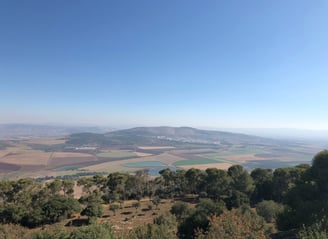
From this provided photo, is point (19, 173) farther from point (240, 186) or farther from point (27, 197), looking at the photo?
point (240, 186)

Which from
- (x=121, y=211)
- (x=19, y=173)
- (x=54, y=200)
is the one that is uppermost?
(x=54, y=200)

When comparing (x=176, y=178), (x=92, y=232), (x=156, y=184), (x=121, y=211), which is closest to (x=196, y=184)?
(x=176, y=178)

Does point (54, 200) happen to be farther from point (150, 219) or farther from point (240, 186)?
point (240, 186)

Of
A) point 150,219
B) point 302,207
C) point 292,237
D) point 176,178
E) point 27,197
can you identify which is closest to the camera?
point 292,237

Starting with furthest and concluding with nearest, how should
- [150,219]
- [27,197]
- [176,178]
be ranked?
[176,178]
[27,197]
[150,219]

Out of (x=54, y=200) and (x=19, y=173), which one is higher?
(x=54, y=200)

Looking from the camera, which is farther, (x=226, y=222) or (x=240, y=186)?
(x=240, y=186)
